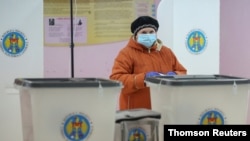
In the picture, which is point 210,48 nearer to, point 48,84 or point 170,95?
point 170,95

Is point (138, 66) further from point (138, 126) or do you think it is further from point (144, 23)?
point (138, 126)

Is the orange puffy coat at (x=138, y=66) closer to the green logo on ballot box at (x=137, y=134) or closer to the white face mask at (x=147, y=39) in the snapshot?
the white face mask at (x=147, y=39)

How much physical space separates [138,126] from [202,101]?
10.1 inches

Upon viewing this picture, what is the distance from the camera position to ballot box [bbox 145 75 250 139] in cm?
132

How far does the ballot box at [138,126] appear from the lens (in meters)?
1.39

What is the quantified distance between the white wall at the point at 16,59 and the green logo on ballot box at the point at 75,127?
1406mm

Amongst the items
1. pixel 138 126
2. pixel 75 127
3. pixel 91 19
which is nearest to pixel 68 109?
pixel 75 127

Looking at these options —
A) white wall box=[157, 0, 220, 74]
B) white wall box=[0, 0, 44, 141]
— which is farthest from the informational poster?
white wall box=[0, 0, 44, 141]

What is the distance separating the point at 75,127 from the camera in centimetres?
122

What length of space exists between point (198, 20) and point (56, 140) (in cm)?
178

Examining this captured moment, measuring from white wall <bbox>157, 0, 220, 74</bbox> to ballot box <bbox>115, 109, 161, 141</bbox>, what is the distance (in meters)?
1.37

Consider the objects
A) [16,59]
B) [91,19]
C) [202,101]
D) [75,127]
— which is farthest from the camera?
[91,19]

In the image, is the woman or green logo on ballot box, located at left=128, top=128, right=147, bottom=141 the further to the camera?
the woman

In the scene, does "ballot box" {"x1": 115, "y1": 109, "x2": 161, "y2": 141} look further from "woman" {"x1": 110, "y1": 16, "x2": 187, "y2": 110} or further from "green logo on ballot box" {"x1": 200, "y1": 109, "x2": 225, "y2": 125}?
"woman" {"x1": 110, "y1": 16, "x2": 187, "y2": 110}
